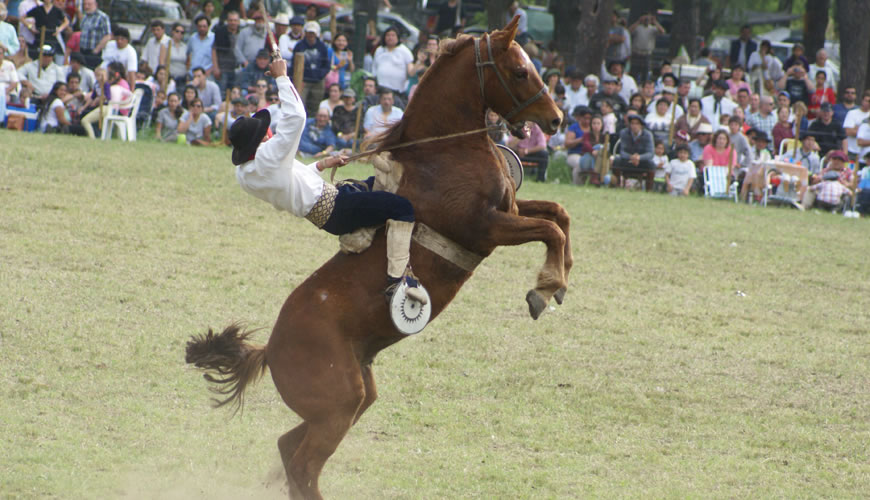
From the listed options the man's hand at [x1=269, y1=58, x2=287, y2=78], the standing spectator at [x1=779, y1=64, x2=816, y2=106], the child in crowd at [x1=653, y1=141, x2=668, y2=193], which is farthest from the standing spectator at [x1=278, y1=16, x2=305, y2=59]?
the man's hand at [x1=269, y1=58, x2=287, y2=78]

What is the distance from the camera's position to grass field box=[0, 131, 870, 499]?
6.07 metres

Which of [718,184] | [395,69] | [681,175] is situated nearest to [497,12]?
[395,69]

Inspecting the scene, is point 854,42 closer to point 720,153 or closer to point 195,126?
point 720,153

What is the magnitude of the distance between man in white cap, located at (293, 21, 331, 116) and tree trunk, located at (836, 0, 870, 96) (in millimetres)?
11720

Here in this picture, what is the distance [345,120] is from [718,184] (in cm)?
628

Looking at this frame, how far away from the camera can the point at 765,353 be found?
351 inches

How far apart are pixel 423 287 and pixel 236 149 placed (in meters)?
1.11

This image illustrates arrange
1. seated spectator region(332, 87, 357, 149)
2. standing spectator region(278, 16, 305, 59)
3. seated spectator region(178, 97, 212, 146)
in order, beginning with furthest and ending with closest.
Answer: standing spectator region(278, 16, 305, 59), seated spectator region(178, 97, 212, 146), seated spectator region(332, 87, 357, 149)

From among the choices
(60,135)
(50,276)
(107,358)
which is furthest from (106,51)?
(107,358)

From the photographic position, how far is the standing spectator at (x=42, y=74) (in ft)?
58.3

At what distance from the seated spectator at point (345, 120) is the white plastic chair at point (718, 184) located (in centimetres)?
587

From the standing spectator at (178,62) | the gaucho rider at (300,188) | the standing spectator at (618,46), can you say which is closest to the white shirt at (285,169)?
the gaucho rider at (300,188)

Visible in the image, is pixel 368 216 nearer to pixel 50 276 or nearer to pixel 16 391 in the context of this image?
pixel 16 391

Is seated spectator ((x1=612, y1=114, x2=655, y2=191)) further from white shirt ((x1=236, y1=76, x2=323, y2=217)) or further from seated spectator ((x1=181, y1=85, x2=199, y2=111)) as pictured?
white shirt ((x1=236, y1=76, x2=323, y2=217))
